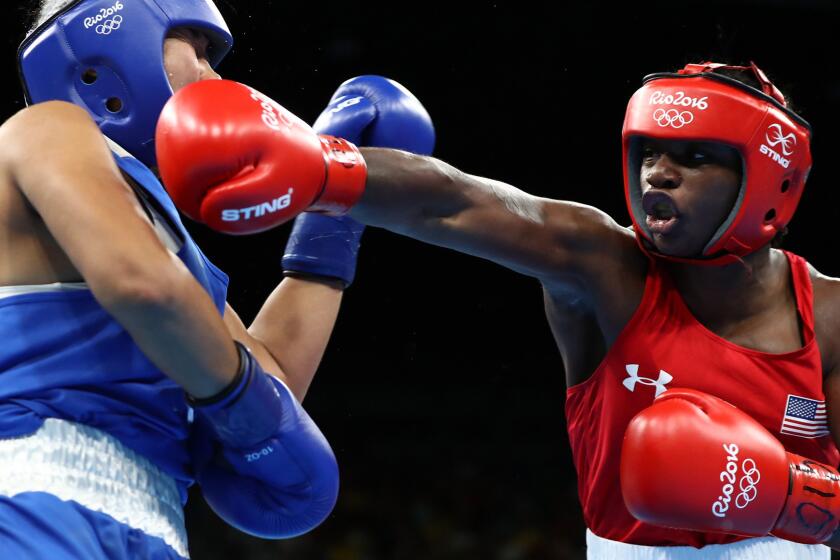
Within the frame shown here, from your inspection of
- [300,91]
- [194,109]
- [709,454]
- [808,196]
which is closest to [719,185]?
[709,454]

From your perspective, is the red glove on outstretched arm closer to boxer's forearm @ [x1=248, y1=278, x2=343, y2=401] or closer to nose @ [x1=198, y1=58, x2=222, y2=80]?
boxer's forearm @ [x1=248, y1=278, x2=343, y2=401]

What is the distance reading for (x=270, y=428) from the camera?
1744 millimetres

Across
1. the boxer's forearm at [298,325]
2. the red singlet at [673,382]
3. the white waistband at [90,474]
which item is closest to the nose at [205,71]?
the boxer's forearm at [298,325]

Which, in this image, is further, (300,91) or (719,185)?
(300,91)

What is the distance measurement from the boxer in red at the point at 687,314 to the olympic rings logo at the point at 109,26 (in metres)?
0.55

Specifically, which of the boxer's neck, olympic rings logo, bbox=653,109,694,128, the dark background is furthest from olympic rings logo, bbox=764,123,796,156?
the dark background

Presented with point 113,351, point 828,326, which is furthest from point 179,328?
point 828,326

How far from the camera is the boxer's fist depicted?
2494 millimetres

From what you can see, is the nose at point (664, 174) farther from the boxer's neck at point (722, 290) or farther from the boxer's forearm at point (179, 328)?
the boxer's forearm at point (179, 328)

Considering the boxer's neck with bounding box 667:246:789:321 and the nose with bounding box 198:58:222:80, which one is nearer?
the nose with bounding box 198:58:222:80

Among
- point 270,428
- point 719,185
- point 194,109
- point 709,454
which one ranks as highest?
point 194,109

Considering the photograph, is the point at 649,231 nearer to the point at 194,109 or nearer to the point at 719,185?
the point at 719,185

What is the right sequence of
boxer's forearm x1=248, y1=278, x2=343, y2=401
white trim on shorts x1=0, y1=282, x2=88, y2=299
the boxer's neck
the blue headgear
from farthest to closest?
1. the boxer's neck
2. boxer's forearm x1=248, y1=278, x2=343, y2=401
3. the blue headgear
4. white trim on shorts x1=0, y1=282, x2=88, y2=299

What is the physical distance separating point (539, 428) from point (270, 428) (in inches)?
254
